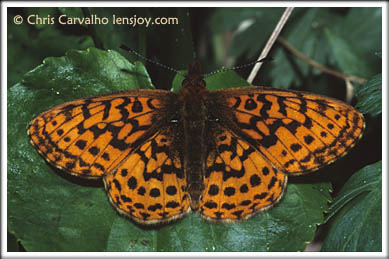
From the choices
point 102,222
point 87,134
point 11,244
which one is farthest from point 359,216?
point 11,244

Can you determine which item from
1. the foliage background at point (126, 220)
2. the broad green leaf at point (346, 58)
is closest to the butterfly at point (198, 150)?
the foliage background at point (126, 220)

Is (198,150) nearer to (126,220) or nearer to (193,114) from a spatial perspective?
(193,114)

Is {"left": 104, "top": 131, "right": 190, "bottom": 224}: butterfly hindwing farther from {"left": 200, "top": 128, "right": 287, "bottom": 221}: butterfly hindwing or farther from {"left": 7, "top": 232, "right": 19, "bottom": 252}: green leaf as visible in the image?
{"left": 7, "top": 232, "right": 19, "bottom": 252}: green leaf

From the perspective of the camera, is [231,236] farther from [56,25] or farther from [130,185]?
[56,25]

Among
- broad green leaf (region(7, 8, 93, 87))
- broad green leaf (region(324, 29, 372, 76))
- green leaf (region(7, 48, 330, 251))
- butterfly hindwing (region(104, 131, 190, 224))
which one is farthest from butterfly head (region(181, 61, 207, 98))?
broad green leaf (region(324, 29, 372, 76))

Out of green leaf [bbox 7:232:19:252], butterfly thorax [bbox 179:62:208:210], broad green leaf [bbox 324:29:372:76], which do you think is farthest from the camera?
broad green leaf [bbox 324:29:372:76]
